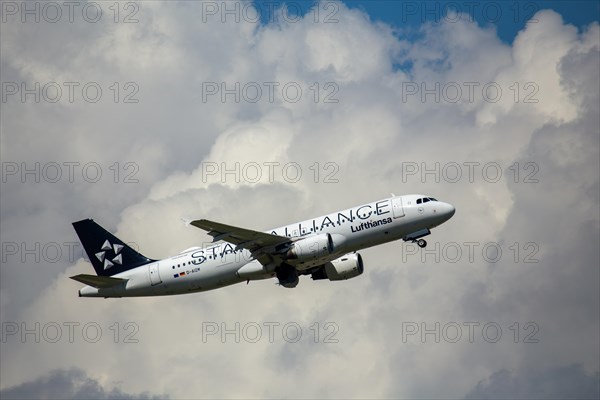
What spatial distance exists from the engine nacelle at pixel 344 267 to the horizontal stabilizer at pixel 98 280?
16668 mm

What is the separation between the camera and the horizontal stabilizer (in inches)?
3484

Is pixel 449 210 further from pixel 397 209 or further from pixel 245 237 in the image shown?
pixel 245 237

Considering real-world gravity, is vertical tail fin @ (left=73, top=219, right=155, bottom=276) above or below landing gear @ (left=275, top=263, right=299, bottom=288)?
above

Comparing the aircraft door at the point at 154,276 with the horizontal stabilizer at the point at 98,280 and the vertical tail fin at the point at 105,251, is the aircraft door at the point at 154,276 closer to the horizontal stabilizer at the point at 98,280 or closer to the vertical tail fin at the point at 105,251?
the vertical tail fin at the point at 105,251

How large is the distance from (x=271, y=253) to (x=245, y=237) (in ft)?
8.51

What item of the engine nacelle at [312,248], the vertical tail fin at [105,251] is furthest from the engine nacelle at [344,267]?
the vertical tail fin at [105,251]

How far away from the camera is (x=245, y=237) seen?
278 feet

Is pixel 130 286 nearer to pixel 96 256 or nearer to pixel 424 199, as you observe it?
pixel 96 256

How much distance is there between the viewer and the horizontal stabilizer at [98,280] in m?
88.5

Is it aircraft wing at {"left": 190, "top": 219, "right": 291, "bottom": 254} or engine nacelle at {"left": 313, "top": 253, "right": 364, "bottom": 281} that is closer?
aircraft wing at {"left": 190, "top": 219, "right": 291, "bottom": 254}

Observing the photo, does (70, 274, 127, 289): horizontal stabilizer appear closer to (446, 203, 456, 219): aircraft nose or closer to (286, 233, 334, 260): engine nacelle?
(286, 233, 334, 260): engine nacelle

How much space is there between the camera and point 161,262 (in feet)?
299

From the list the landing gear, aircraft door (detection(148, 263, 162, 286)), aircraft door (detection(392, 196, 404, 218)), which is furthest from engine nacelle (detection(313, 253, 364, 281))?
aircraft door (detection(148, 263, 162, 286))

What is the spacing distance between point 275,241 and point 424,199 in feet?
38.5
